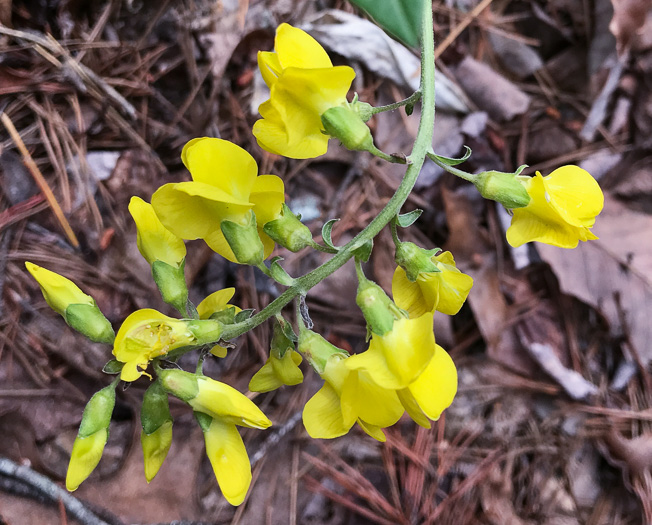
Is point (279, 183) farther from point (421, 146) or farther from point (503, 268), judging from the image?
point (503, 268)

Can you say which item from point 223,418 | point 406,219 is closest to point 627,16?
point 406,219

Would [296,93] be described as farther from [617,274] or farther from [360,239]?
[617,274]

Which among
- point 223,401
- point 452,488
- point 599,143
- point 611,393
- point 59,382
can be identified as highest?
point 223,401

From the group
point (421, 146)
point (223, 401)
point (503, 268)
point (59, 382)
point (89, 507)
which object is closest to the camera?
point (223, 401)

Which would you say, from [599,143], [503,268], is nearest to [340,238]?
[503,268]

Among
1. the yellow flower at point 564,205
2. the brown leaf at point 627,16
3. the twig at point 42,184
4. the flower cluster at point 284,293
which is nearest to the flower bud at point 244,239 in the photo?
the flower cluster at point 284,293
